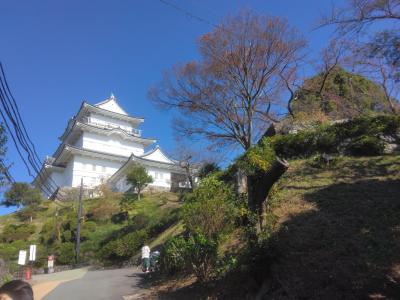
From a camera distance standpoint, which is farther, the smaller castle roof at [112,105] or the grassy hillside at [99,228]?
the smaller castle roof at [112,105]

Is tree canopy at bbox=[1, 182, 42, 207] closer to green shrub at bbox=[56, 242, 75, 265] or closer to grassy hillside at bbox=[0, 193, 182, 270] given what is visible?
Answer: grassy hillside at bbox=[0, 193, 182, 270]

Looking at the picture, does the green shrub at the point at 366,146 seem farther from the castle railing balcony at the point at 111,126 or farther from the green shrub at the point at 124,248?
the castle railing balcony at the point at 111,126

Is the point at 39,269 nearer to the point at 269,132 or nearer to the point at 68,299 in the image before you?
the point at 68,299

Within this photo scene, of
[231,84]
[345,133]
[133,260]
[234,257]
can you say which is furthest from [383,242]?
[133,260]

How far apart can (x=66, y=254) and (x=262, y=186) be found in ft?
73.1

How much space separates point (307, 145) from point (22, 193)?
1312 inches

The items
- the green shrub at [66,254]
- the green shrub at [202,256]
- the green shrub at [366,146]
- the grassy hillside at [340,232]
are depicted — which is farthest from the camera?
the green shrub at [66,254]

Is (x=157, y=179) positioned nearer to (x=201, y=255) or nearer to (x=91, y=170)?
(x=91, y=170)

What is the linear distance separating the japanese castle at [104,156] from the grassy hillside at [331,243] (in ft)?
107

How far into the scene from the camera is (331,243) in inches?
361

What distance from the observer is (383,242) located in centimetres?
866

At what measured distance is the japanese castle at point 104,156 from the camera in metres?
47.4

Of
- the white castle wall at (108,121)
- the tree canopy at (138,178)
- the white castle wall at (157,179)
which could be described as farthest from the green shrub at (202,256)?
the white castle wall at (108,121)

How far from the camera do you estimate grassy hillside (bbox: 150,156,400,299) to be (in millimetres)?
7453
